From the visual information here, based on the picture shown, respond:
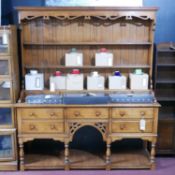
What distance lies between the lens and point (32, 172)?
3.16 m

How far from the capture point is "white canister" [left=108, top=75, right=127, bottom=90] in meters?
3.31

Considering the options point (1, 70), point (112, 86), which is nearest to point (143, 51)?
point (112, 86)

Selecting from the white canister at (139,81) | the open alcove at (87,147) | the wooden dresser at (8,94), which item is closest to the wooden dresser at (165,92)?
the white canister at (139,81)

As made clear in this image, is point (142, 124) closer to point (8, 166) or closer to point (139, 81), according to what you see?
point (139, 81)

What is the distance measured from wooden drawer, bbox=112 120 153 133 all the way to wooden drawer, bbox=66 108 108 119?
16 centimetres

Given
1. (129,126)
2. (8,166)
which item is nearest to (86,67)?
(129,126)

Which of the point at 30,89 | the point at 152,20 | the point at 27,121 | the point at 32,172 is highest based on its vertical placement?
the point at 152,20

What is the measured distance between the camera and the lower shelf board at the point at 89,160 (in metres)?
3.21

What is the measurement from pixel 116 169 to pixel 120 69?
44.3 inches

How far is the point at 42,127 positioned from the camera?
3.06 meters

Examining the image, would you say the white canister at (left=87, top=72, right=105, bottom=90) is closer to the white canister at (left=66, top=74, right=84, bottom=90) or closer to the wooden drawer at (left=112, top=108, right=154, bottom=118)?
the white canister at (left=66, top=74, right=84, bottom=90)

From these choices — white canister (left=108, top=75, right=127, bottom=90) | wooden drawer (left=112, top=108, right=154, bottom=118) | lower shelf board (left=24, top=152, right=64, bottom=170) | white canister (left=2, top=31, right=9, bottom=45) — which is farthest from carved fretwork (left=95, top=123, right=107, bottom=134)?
white canister (left=2, top=31, right=9, bottom=45)

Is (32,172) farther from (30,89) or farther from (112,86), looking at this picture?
(112,86)

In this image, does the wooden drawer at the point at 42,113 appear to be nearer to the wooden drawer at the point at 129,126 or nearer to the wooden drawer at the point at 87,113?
the wooden drawer at the point at 87,113
